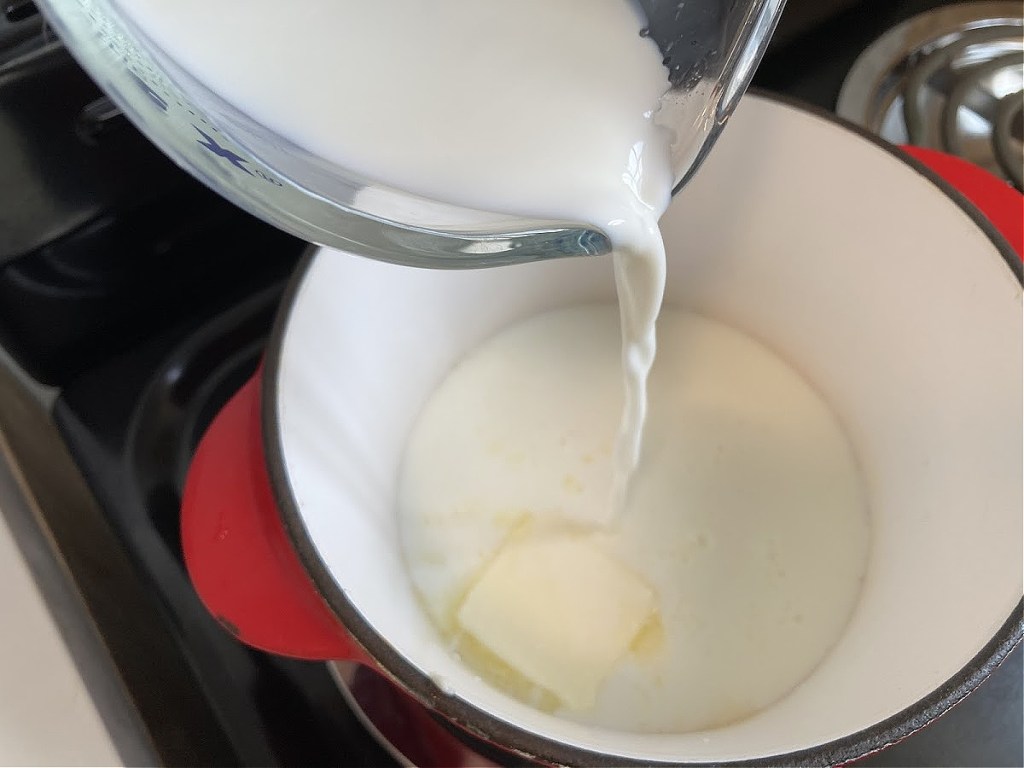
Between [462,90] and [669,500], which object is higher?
[462,90]

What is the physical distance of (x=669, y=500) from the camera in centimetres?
62

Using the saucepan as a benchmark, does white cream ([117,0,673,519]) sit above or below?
above

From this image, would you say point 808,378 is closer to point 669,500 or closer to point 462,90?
point 669,500

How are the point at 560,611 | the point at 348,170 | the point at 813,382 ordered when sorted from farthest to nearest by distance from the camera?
1. the point at 813,382
2. the point at 560,611
3. the point at 348,170

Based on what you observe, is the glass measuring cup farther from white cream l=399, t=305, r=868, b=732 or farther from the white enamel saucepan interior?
white cream l=399, t=305, r=868, b=732

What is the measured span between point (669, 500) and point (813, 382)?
6.4 inches

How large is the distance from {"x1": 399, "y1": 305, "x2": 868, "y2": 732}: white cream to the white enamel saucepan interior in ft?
0.07

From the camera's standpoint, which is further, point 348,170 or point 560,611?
point 560,611

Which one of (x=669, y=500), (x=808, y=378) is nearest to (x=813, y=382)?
(x=808, y=378)

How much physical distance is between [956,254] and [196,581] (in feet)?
1.54

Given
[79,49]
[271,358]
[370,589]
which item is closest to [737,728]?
[370,589]

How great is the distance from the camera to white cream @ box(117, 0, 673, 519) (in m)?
0.37

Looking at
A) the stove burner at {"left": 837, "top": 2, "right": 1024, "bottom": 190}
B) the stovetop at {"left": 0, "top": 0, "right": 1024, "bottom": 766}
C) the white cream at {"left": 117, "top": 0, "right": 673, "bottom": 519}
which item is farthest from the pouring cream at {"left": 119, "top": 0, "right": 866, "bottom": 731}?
the stove burner at {"left": 837, "top": 2, "right": 1024, "bottom": 190}

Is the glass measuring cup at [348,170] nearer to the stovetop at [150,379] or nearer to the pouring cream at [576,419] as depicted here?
the pouring cream at [576,419]
